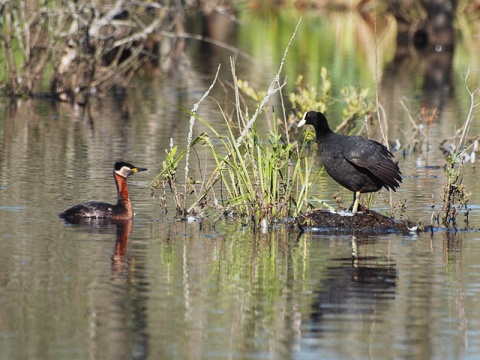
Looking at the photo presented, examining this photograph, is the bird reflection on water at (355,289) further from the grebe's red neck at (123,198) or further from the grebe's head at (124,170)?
the grebe's head at (124,170)

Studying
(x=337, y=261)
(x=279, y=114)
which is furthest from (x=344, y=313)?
(x=279, y=114)

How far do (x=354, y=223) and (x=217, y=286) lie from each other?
312cm

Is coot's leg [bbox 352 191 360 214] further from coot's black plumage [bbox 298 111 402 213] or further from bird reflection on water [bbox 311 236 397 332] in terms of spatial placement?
bird reflection on water [bbox 311 236 397 332]

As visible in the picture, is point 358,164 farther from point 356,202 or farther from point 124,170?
point 124,170

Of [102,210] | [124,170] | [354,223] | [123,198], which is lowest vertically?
[354,223]

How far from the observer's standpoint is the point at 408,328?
857 centimetres

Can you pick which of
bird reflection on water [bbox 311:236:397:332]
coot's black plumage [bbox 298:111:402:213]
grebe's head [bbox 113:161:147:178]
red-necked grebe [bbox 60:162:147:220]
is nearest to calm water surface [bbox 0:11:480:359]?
bird reflection on water [bbox 311:236:397:332]

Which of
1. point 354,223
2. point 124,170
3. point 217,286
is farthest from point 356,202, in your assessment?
point 217,286

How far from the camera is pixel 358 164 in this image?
12430 mm

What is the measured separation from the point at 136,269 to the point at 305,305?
1.83 metres

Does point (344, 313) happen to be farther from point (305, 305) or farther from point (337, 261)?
point (337, 261)

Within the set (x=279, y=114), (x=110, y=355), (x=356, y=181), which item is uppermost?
(x=279, y=114)

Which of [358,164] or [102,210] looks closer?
[358,164]

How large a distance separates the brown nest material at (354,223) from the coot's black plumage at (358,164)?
15cm
